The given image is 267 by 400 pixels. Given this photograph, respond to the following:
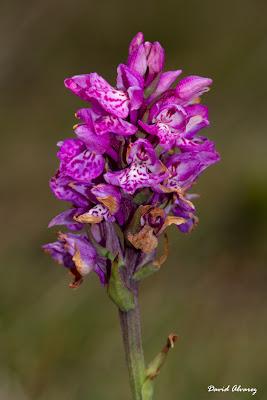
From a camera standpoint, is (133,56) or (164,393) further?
(164,393)

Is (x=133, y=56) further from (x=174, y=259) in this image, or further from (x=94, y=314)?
(x=174, y=259)

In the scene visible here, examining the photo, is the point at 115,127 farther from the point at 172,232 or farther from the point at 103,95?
the point at 172,232

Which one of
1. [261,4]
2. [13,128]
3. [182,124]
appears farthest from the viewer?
[261,4]

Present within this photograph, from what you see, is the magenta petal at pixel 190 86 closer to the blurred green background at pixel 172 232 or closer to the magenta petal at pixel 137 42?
the magenta petal at pixel 137 42

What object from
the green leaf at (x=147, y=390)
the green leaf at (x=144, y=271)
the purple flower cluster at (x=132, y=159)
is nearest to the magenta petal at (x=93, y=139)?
the purple flower cluster at (x=132, y=159)

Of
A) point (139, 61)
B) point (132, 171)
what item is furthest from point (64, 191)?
point (139, 61)

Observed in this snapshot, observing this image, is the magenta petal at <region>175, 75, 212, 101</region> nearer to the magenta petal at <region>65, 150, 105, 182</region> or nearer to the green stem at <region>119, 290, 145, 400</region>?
the magenta petal at <region>65, 150, 105, 182</region>

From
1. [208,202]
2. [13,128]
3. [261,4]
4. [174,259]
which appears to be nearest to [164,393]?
[174,259]
